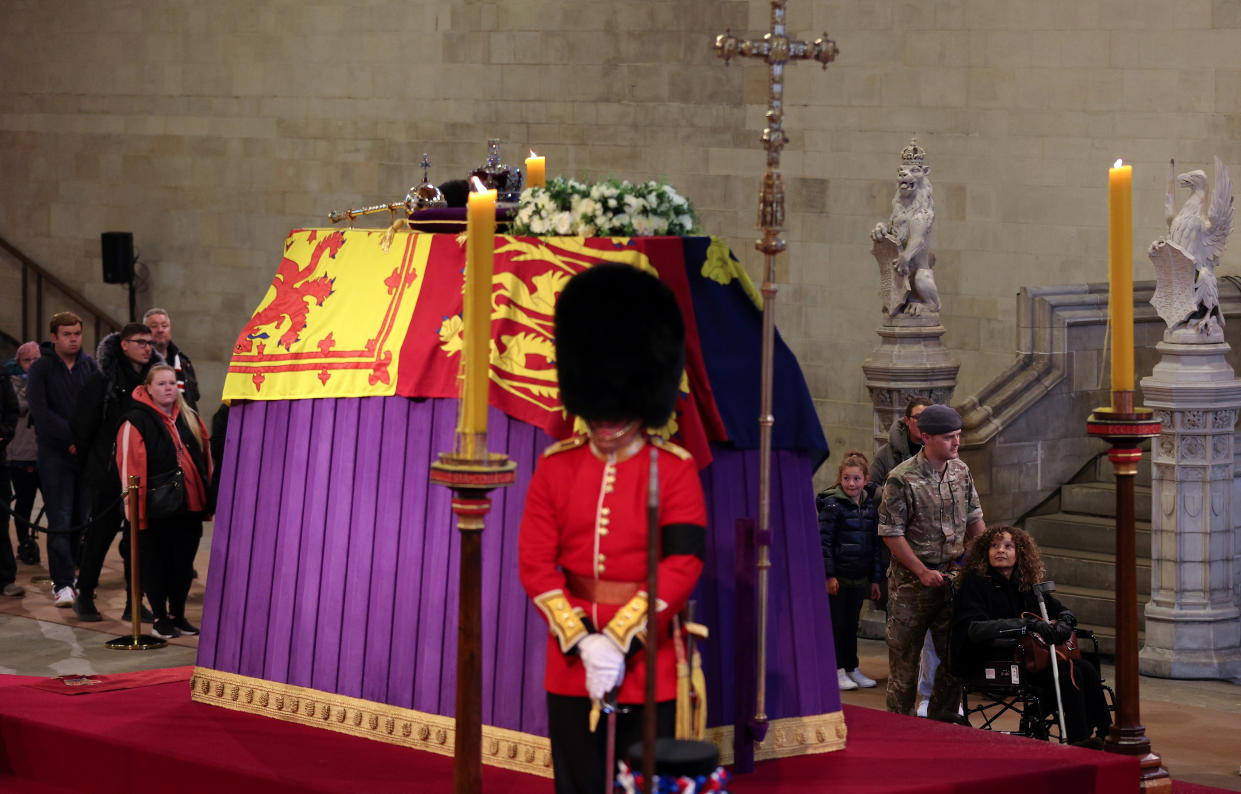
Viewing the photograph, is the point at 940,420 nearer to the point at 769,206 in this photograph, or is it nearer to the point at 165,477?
the point at 769,206

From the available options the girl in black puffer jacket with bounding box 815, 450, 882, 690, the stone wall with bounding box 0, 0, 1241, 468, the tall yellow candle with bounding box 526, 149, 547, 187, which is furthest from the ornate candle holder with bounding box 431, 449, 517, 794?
the stone wall with bounding box 0, 0, 1241, 468

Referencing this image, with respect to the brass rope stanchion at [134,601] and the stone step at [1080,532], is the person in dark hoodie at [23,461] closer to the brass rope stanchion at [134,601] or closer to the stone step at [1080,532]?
the brass rope stanchion at [134,601]

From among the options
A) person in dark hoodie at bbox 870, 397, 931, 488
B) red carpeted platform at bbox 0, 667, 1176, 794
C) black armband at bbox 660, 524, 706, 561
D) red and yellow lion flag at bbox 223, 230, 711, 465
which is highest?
red and yellow lion flag at bbox 223, 230, 711, 465

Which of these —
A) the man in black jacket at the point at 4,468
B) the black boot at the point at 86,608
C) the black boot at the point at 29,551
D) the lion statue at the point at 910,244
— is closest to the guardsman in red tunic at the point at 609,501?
the black boot at the point at 86,608

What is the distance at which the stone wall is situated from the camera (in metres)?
11.4

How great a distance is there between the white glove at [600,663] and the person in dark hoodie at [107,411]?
16.4ft

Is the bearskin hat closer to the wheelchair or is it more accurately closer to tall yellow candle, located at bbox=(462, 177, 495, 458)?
tall yellow candle, located at bbox=(462, 177, 495, 458)

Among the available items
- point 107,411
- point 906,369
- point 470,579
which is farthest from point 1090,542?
point 470,579

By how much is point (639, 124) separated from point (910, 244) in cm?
379

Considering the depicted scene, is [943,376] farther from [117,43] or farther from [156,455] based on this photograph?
[117,43]

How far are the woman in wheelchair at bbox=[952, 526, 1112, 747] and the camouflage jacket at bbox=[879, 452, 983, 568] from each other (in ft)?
0.72

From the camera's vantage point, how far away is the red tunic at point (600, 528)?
443 centimetres

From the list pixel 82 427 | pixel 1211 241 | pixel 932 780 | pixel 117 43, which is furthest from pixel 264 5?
pixel 932 780

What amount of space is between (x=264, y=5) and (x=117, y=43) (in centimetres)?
166
